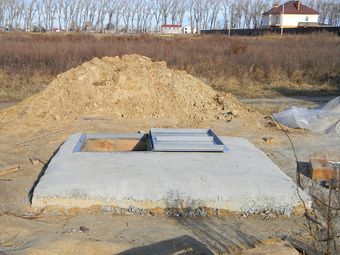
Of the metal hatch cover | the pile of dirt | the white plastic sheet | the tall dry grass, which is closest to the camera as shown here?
the metal hatch cover

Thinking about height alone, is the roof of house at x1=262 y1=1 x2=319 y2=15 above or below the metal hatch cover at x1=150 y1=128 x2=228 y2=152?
above

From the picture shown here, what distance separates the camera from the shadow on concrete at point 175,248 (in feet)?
13.8

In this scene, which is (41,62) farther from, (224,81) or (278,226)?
(278,226)

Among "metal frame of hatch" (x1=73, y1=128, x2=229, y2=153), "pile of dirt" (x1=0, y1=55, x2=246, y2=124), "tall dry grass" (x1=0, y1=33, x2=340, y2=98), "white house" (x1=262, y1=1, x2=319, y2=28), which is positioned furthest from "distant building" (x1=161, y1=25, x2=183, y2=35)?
"metal frame of hatch" (x1=73, y1=128, x2=229, y2=153)

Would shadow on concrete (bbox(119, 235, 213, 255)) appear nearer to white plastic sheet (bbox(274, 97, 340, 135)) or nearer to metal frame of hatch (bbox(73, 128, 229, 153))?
metal frame of hatch (bbox(73, 128, 229, 153))

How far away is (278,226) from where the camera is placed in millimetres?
5238

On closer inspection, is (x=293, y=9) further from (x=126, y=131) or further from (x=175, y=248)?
(x=175, y=248)

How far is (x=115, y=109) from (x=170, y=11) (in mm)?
68506

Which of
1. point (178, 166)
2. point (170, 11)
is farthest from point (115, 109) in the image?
point (170, 11)

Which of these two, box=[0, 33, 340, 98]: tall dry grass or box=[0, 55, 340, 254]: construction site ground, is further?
box=[0, 33, 340, 98]: tall dry grass

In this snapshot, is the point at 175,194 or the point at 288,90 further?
the point at 288,90

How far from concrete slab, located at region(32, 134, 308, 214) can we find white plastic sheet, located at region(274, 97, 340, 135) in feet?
12.8

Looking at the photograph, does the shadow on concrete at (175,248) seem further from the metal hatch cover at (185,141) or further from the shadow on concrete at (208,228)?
the metal hatch cover at (185,141)

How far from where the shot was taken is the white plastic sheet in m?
9.78
